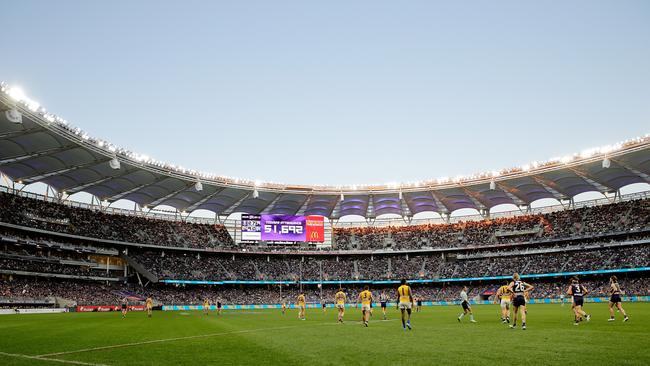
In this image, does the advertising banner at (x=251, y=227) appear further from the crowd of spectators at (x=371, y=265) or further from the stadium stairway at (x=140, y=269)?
the stadium stairway at (x=140, y=269)

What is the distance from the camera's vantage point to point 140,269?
72375 mm

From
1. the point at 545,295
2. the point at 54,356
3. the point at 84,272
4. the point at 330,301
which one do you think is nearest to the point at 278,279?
the point at 330,301

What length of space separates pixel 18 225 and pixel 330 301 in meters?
44.3

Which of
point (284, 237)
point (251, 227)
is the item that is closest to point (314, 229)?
point (284, 237)

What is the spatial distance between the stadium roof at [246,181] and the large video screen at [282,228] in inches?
130

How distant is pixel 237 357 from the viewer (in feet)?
37.3

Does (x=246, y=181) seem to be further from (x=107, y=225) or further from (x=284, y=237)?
(x=107, y=225)

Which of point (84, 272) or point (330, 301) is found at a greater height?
point (84, 272)

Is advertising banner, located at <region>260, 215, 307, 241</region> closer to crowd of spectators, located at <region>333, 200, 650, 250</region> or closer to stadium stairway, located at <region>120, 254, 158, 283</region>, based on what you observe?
crowd of spectators, located at <region>333, 200, 650, 250</region>

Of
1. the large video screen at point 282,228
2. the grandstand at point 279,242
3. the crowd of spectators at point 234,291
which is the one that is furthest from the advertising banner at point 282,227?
the crowd of spectators at point 234,291

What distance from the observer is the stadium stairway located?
71.6m

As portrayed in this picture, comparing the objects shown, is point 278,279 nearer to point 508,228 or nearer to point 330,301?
point 330,301

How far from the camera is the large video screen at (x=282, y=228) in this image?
78062 millimetres

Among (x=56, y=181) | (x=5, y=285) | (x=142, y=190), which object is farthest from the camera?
(x=142, y=190)
